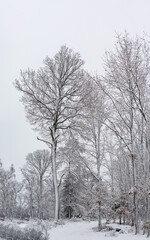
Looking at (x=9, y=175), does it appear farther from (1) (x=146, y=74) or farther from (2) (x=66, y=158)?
(1) (x=146, y=74)

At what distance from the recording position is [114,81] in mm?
5988

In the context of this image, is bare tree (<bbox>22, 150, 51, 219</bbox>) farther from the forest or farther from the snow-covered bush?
the snow-covered bush

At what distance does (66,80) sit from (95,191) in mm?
5602

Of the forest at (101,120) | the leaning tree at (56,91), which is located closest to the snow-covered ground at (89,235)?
the forest at (101,120)

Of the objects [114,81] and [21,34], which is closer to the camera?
[114,81]

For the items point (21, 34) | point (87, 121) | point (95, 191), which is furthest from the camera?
point (21, 34)

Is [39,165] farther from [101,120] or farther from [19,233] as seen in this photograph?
[19,233]

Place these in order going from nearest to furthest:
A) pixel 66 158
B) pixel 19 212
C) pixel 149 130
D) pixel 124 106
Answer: pixel 149 130 → pixel 124 106 → pixel 66 158 → pixel 19 212

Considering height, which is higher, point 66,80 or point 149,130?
point 66,80

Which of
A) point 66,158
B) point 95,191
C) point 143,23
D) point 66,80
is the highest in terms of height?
point 66,80

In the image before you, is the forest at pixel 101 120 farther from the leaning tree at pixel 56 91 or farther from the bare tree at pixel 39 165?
the bare tree at pixel 39 165

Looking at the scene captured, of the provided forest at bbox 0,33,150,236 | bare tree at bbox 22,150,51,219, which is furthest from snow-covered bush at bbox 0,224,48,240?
bare tree at bbox 22,150,51,219

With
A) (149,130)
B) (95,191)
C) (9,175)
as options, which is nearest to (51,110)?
(95,191)

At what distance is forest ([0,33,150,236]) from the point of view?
6.15m
